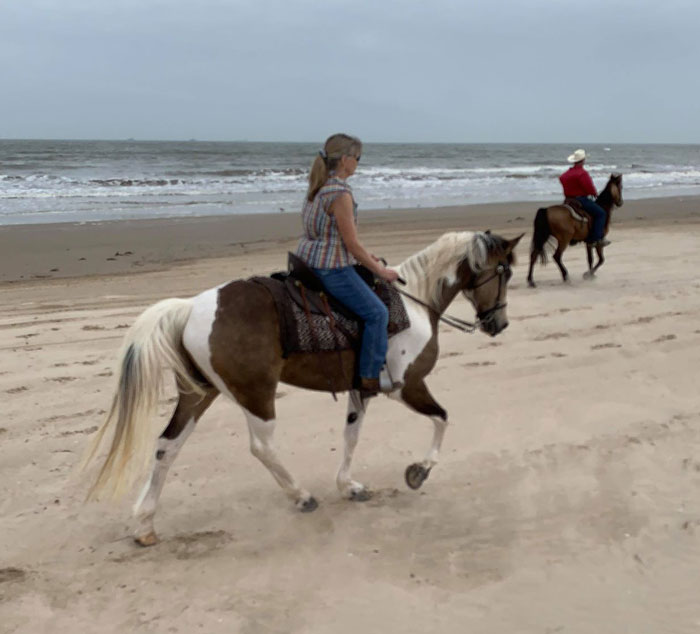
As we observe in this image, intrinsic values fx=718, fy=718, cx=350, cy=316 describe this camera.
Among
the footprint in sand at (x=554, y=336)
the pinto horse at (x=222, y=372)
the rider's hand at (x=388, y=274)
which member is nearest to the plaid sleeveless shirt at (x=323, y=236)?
the rider's hand at (x=388, y=274)

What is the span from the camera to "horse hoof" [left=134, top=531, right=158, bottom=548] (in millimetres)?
3871

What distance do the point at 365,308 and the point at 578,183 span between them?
26.5ft

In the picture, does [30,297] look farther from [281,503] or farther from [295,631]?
[295,631]

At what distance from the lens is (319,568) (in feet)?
12.1

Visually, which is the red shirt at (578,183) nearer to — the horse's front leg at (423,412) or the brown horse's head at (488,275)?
the brown horse's head at (488,275)

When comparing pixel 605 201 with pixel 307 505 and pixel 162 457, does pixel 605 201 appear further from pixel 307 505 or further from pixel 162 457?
pixel 162 457

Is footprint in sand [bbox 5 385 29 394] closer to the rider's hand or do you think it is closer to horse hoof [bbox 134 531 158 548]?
horse hoof [bbox 134 531 158 548]

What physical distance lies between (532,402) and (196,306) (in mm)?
3129

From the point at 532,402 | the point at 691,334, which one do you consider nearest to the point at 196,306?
the point at 532,402

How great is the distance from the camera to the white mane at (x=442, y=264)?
440 centimetres

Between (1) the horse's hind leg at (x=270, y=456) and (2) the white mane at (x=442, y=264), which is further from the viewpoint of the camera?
(2) the white mane at (x=442, y=264)

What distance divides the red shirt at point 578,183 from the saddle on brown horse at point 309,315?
25.7 feet

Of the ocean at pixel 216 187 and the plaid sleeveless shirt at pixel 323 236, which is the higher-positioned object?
the plaid sleeveless shirt at pixel 323 236

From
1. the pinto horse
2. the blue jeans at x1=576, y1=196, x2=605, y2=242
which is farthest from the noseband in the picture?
the blue jeans at x1=576, y1=196, x2=605, y2=242
